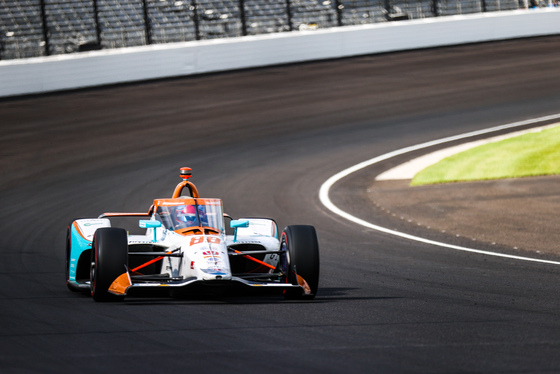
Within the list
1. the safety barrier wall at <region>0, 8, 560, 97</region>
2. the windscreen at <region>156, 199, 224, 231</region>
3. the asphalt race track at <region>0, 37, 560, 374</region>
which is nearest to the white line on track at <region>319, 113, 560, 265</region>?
→ the asphalt race track at <region>0, 37, 560, 374</region>

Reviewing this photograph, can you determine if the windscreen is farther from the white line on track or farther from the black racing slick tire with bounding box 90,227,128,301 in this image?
the white line on track

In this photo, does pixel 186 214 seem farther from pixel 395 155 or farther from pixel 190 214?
pixel 395 155

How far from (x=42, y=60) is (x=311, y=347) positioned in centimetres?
2143

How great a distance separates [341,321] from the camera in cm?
810

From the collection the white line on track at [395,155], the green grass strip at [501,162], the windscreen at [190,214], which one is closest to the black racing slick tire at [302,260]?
the windscreen at [190,214]

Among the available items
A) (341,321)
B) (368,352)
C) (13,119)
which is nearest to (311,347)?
(368,352)

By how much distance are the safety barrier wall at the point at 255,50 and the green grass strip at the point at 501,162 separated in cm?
1187

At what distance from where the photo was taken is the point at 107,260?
29.6ft

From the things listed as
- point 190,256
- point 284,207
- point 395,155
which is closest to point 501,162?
point 395,155

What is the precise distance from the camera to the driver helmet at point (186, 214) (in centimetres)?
998

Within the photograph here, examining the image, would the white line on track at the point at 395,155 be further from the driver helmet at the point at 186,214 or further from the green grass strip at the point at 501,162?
the driver helmet at the point at 186,214

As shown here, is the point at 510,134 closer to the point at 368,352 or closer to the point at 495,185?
the point at 495,185

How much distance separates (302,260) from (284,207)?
740 centimetres

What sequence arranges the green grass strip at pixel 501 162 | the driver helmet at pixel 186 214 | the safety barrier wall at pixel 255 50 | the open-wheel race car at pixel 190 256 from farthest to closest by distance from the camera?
1. the safety barrier wall at pixel 255 50
2. the green grass strip at pixel 501 162
3. the driver helmet at pixel 186 214
4. the open-wheel race car at pixel 190 256
